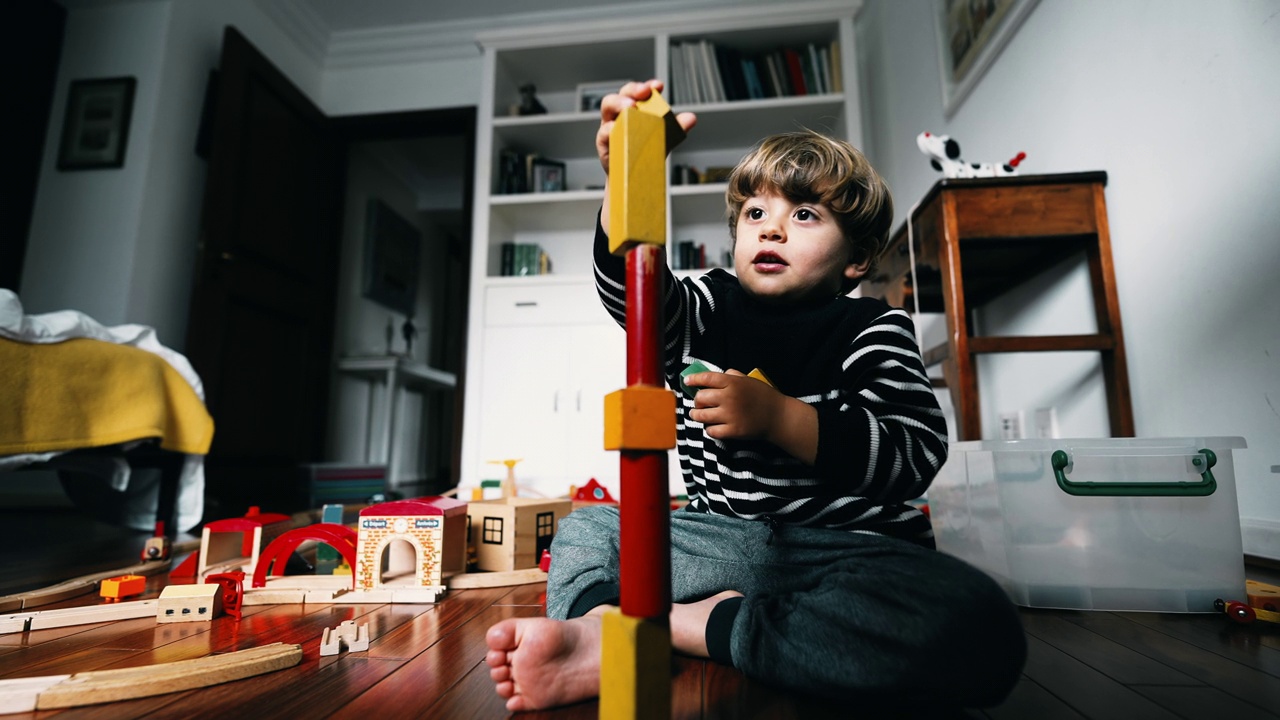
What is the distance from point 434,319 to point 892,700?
4.47 meters

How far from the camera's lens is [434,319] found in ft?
15.2

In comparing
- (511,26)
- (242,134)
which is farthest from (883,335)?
(511,26)

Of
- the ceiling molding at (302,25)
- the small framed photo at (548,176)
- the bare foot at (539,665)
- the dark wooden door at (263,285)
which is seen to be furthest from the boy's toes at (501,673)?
the ceiling molding at (302,25)

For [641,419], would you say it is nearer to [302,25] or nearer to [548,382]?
[548,382]

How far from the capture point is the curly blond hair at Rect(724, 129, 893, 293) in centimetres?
75

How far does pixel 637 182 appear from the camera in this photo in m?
0.40

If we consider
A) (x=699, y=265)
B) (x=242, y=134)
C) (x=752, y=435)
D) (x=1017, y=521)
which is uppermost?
(x=242, y=134)

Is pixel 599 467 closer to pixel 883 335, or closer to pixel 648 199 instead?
pixel 883 335

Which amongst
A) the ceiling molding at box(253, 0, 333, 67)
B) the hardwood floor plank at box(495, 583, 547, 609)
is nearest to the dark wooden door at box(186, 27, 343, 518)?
the ceiling molding at box(253, 0, 333, 67)

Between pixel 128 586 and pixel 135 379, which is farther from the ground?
pixel 135 379

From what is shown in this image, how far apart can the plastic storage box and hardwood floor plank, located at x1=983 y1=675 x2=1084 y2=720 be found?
357 mm

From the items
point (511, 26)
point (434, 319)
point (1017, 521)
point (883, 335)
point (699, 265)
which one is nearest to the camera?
point (883, 335)

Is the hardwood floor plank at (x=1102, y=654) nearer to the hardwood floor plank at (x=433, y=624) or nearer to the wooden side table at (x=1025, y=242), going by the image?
the wooden side table at (x=1025, y=242)

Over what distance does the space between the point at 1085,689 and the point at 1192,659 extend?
0.18 meters
